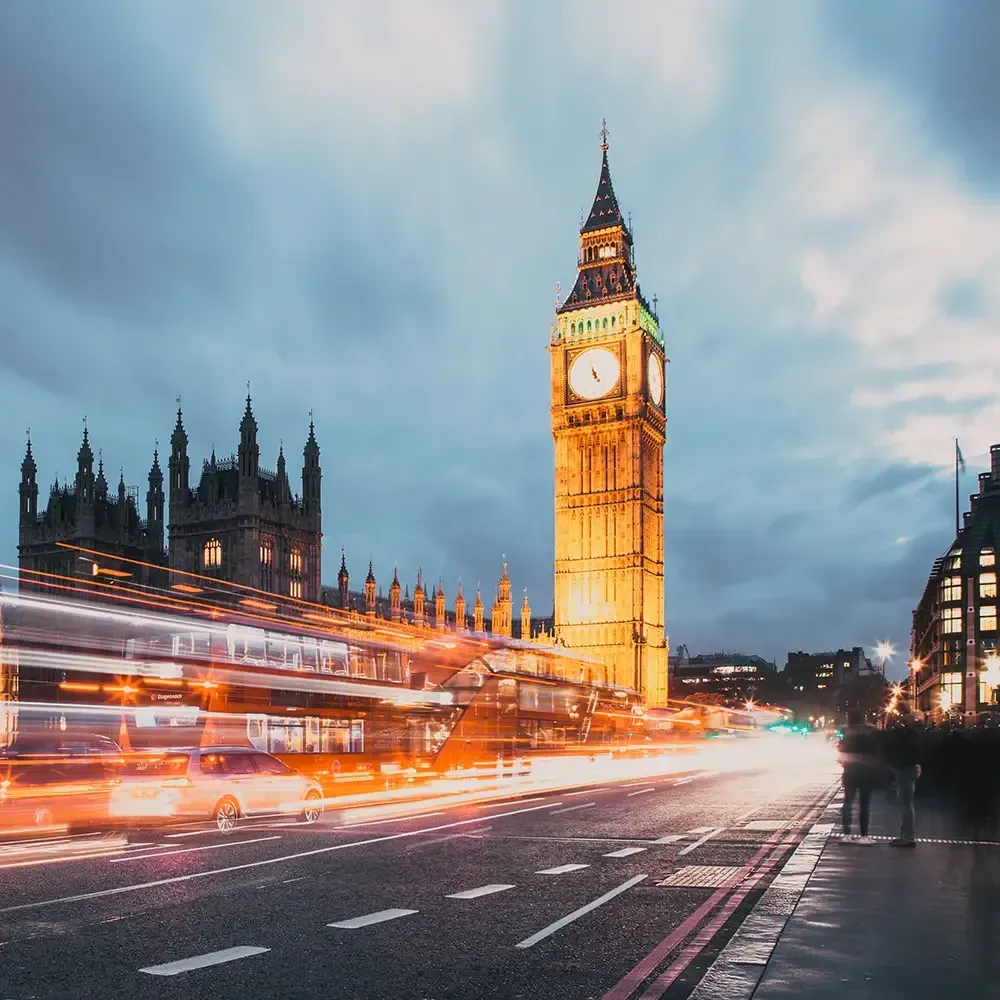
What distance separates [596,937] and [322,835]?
991cm

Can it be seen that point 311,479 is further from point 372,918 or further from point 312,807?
point 372,918

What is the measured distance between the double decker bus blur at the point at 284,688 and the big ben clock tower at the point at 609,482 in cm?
7820

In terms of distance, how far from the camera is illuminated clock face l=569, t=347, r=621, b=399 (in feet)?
386

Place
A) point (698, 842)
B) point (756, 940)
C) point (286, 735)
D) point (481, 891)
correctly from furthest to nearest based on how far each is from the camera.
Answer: point (286, 735)
point (698, 842)
point (481, 891)
point (756, 940)

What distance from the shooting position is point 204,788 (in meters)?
19.5

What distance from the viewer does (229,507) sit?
90.4 m

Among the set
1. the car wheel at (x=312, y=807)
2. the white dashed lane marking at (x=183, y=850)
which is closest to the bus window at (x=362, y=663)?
the car wheel at (x=312, y=807)

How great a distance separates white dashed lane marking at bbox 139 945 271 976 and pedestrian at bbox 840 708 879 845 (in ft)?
35.4

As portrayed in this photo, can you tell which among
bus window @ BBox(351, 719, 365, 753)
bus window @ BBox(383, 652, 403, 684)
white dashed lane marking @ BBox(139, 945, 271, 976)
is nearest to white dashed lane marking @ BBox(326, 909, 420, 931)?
white dashed lane marking @ BBox(139, 945, 271, 976)

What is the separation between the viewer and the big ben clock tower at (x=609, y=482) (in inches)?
4515

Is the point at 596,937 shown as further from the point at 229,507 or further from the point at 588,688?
the point at 229,507

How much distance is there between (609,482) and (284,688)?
93.3 metres

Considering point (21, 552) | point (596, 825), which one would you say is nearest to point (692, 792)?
point (596, 825)

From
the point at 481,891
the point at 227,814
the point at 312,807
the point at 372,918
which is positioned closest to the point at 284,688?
the point at 312,807
